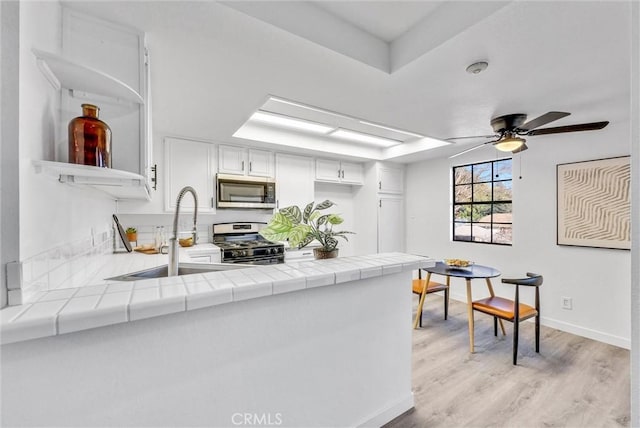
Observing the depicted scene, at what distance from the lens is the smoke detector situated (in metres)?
1.62

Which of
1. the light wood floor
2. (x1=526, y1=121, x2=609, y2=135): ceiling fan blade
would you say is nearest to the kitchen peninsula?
the light wood floor

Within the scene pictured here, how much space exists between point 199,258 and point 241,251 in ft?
1.46

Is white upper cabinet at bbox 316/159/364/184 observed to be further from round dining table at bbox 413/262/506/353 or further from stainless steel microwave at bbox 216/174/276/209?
round dining table at bbox 413/262/506/353

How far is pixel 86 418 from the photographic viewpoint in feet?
2.79

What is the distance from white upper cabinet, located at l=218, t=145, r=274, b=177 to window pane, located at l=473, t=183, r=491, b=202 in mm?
2932

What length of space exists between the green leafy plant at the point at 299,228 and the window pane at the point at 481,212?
10.4 feet

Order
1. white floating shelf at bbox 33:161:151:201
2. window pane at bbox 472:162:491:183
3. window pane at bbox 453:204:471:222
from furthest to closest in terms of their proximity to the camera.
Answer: window pane at bbox 453:204:471:222, window pane at bbox 472:162:491:183, white floating shelf at bbox 33:161:151:201

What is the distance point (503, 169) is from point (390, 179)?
5.23 ft

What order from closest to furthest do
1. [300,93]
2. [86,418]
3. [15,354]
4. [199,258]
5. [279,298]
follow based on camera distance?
1. [15,354]
2. [86,418]
3. [279,298]
4. [300,93]
5. [199,258]

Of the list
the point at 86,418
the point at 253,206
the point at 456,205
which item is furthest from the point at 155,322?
the point at 456,205

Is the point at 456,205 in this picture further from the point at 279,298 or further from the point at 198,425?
the point at 198,425

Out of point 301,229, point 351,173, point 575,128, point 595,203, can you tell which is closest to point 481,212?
point 595,203

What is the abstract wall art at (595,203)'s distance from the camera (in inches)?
104

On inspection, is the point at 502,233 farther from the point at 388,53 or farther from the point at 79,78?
the point at 79,78
